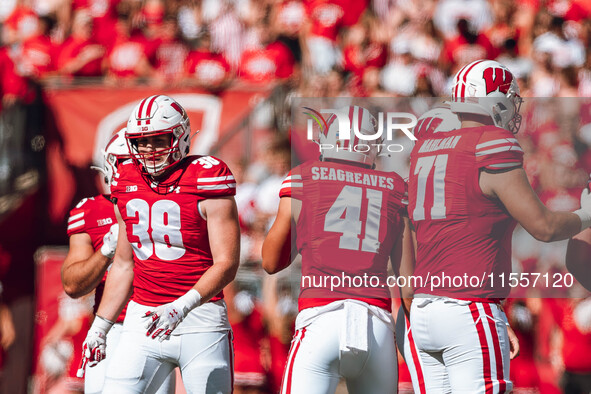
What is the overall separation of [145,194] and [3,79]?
4.74 metres

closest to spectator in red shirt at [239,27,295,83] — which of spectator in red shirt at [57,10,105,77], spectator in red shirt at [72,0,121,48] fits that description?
spectator in red shirt at [57,10,105,77]

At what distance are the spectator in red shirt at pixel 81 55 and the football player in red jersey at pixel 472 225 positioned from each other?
5683mm

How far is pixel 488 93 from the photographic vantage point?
A: 4246 mm

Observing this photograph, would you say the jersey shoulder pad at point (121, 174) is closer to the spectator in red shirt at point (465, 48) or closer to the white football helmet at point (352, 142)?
the white football helmet at point (352, 142)

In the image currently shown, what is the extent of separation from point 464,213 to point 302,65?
579cm

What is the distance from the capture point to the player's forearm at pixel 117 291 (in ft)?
15.0

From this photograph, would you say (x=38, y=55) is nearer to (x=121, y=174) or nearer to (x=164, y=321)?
(x=121, y=174)

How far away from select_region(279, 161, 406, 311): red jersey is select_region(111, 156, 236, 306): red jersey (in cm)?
37

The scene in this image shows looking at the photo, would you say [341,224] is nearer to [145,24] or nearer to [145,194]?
[145,194]

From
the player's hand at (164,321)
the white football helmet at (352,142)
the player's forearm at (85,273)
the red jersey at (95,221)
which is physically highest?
the white football helmet at (352,142)

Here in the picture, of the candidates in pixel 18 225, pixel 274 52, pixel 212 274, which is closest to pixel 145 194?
pixel 212 274

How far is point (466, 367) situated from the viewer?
3994 mm

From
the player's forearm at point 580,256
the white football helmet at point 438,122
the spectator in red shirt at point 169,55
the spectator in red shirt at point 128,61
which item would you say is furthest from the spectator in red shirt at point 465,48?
the player's forearm at point 580,256

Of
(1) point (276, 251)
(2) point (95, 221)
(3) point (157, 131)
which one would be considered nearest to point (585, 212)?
(1) point (276, 251)
